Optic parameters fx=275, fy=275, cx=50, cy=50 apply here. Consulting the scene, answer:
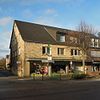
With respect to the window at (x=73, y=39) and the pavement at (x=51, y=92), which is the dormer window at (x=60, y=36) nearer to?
the window at (x=73, y=39)

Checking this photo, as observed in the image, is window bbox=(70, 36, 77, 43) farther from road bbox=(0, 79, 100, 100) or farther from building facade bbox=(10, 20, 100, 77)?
road bbox=(0, 79, 100, 100)

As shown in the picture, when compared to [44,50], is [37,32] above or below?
above

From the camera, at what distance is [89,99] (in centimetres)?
1520

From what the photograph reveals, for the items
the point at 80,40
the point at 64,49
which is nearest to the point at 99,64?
the point at 64,49

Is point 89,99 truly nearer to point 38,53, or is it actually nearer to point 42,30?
point 38,53

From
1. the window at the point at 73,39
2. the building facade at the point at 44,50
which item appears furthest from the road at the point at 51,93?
the window at the point at 73,39

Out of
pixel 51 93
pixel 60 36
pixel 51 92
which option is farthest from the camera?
pixel 60 36

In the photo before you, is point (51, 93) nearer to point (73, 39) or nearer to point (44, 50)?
point (44, 50)

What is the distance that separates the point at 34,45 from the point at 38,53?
70.5 inches

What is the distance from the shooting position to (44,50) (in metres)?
54.6

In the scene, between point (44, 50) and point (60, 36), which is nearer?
point (44, 50)

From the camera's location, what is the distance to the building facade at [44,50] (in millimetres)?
51750

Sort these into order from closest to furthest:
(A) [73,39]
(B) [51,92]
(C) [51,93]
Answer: (C) [51,93] → (B) [51,92] → (A) [73,39]

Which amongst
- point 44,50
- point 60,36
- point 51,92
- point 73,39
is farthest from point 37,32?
point 51,92
